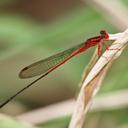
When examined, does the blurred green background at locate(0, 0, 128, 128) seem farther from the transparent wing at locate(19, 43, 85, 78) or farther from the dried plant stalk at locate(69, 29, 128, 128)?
the dried plant stalk at locate(69, 29, 128, 128)

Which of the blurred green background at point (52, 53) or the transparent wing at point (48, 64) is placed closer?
the transparent wing at point (48, 64)

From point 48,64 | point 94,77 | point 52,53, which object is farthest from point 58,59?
point 94,77

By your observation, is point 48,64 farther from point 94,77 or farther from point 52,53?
point 94,77

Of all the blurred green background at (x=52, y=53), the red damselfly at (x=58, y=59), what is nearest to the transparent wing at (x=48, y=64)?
the red damselfly at (x=58, y=59)

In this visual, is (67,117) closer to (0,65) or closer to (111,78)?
(111,78)

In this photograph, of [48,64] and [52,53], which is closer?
[48,64]

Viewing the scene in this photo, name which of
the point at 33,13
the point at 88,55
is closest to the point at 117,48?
the point at 88,55

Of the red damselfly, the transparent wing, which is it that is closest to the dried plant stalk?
the red damselfly

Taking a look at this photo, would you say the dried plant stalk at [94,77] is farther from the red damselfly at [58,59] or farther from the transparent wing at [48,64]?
the transparent wing at [48,64]

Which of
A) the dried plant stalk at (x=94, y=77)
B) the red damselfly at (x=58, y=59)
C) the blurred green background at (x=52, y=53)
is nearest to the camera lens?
the dried plant stalk at (x=94, y=77)
